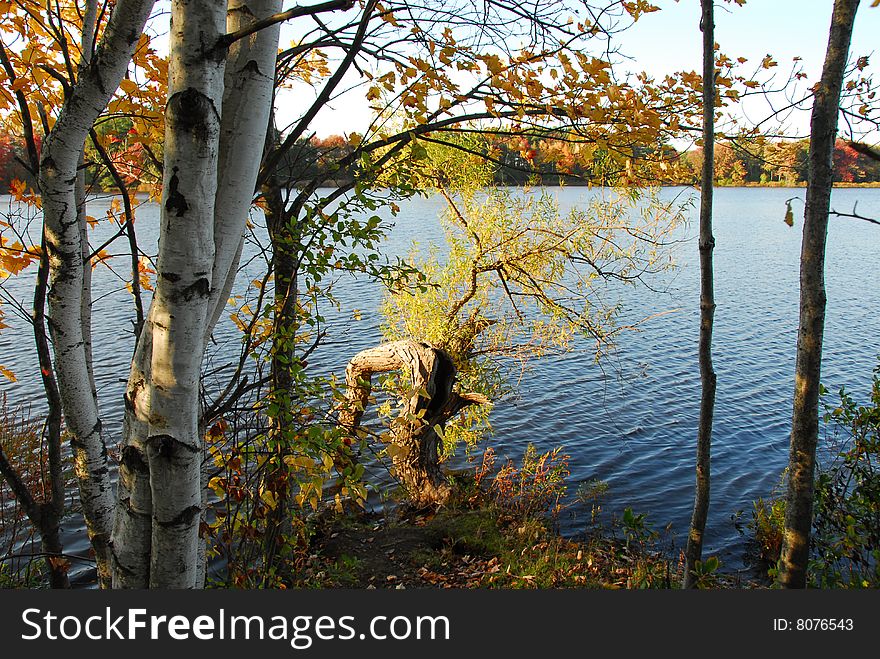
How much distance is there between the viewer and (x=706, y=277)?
3518 millimetres

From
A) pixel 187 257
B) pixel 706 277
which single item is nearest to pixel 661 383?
pixel 706 277

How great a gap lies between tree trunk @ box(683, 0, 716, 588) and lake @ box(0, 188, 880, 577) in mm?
2900

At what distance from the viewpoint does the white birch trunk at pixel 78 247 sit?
247 cm

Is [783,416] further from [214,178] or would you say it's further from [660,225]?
[214,178]

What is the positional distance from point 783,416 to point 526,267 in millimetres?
6913

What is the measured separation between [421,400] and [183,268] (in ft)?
17.7

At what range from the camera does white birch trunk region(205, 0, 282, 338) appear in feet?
7.60

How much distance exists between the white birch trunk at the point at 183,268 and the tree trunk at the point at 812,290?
2.71 m

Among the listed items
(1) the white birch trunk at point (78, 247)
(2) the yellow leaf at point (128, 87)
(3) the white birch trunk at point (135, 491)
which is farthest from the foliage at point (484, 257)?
(3) the white birch trunk at point (135, 491)

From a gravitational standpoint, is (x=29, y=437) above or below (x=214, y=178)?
below

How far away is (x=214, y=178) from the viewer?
205cm

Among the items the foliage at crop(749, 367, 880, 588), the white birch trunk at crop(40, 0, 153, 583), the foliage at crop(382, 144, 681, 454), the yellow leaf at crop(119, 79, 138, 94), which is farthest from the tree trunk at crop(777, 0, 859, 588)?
the foliage at crop(382, 144, 681, 454)

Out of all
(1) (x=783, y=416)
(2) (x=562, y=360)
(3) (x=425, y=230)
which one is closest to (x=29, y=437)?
(2) (x=562, y=360)

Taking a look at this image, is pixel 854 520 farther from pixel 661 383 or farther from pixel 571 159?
pixel 661 383
